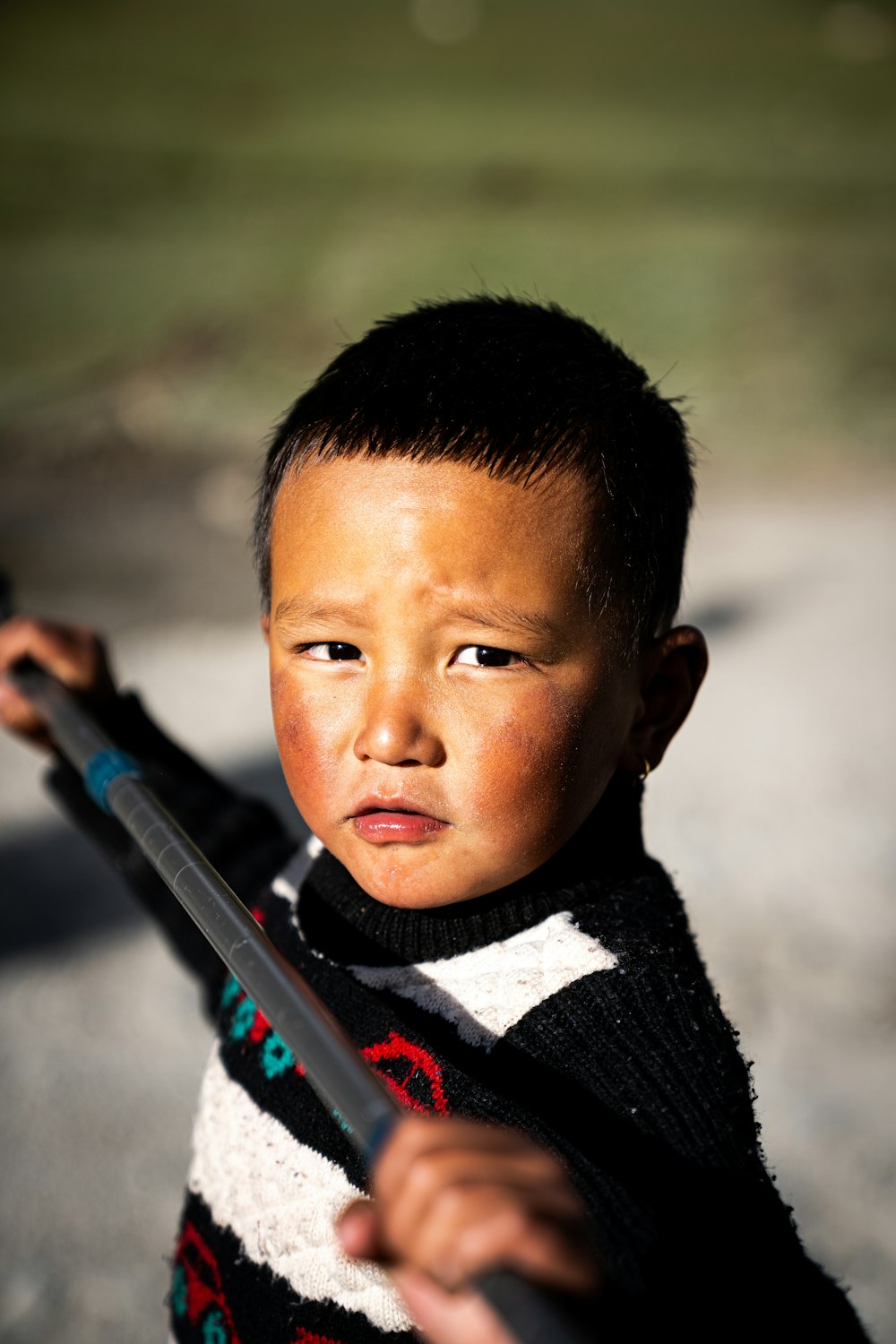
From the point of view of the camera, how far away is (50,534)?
1.60 m

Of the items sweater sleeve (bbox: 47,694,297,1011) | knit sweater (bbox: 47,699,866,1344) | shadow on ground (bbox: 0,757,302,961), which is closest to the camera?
knit sweater (bbox: 47,699,866,1344)

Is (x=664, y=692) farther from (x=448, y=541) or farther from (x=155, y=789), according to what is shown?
(x=155, y=789)

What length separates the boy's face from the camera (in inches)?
17.0

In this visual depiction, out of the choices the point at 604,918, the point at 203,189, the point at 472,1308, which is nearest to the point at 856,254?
the point at 203,189

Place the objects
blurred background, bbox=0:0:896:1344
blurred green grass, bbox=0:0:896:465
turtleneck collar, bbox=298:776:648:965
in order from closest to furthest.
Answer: turtleneck collar, bbox=298:776:648:965
blurred background, bbox=0:0:896:1344
blurred green grass, bbox=0:0:896:465

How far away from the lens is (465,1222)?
29cm

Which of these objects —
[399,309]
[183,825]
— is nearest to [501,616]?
[183,825]

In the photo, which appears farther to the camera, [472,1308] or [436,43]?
[436,43]

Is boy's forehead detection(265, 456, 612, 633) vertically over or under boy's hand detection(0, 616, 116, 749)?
under

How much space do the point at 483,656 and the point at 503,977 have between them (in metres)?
0.13

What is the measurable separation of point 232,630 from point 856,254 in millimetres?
1666

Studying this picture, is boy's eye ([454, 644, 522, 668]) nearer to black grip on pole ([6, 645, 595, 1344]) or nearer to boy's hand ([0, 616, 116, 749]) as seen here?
black grip on pole ([6, 645, 595, 1344])

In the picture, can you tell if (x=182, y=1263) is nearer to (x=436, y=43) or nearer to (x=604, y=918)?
(x=604, y=918)

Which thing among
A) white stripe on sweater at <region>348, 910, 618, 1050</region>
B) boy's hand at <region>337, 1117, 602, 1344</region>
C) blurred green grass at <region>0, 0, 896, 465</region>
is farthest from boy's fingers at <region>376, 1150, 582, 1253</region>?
blurred green grass at <region>0, 0, 896, 465</region>
